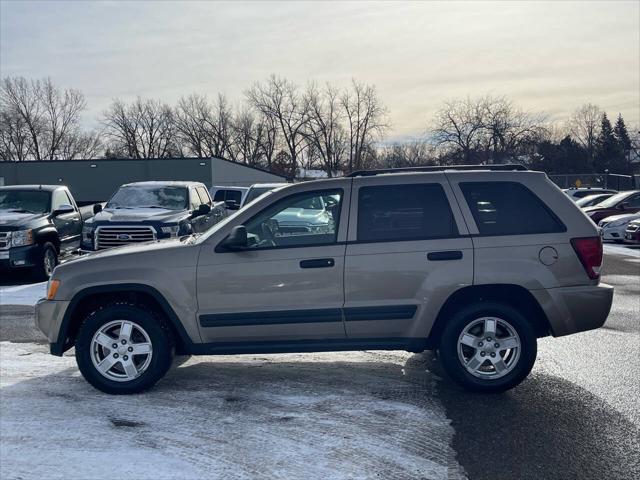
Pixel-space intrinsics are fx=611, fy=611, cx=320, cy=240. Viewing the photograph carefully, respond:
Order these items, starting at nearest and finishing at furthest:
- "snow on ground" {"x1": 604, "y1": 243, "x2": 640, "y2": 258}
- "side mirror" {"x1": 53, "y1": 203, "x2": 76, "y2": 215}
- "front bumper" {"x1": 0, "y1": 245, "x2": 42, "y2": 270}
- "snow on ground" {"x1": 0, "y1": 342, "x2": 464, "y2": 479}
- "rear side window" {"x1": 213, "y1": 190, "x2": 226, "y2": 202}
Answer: "snow on ground" {"x1": 0, "y1": 342, "x2": 464, "y2": 479} < "front bumper" {"x1": 0, "y1": 245, "x2": 42, "y2": 270} < "side mirror" {"x1": 53, "y1": 203, "x2": 76, "y2": 215} < "snow on ground" {"x1": 604, "y1": 243, "x2": 640, "y2": 258} < "rear side window" {"x1": 213, "y1": 190, "x2": 226, "y2": 202}

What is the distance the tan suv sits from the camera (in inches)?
199

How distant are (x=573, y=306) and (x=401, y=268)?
1467mm

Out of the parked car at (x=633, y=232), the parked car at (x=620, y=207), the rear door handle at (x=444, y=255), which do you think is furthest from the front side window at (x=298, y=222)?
the parked car at (x=620, y=207)

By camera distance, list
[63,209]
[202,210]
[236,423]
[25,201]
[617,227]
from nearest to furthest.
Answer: [236,423], [202,210], [63,209], [25,201], [617,227]

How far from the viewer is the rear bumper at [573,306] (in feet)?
Result: 16.6

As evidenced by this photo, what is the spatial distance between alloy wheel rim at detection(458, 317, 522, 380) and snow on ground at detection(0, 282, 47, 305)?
7.27m

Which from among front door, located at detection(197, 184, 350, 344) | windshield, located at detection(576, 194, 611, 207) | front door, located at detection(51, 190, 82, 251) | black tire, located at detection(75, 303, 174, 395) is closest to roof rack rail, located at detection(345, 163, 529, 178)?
front door, located at detection(197, 184, 350, 344)

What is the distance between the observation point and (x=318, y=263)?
198 inches

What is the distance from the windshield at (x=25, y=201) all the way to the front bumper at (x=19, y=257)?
135 centimetres

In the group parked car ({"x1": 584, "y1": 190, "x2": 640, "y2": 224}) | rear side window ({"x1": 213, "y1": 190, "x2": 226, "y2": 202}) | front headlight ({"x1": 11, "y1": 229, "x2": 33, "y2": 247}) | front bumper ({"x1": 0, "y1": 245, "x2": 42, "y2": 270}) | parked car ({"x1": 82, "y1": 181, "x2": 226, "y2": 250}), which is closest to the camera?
front bumper ({"x1": 0, "y1": 245, "x2": 42, "y2": 270})

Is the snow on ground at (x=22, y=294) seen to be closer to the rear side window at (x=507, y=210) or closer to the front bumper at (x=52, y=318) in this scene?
the front bumper at (x=52, y=318)

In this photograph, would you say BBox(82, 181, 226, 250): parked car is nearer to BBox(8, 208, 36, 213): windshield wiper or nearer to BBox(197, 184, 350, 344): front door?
BBox(8, 208, 36, 213): windshield wiper

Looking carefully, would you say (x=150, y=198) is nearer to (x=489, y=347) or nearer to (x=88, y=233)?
(x=88, y=233)

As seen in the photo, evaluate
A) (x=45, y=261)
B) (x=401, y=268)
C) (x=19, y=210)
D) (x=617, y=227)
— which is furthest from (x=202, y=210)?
(x=617, y=227)
